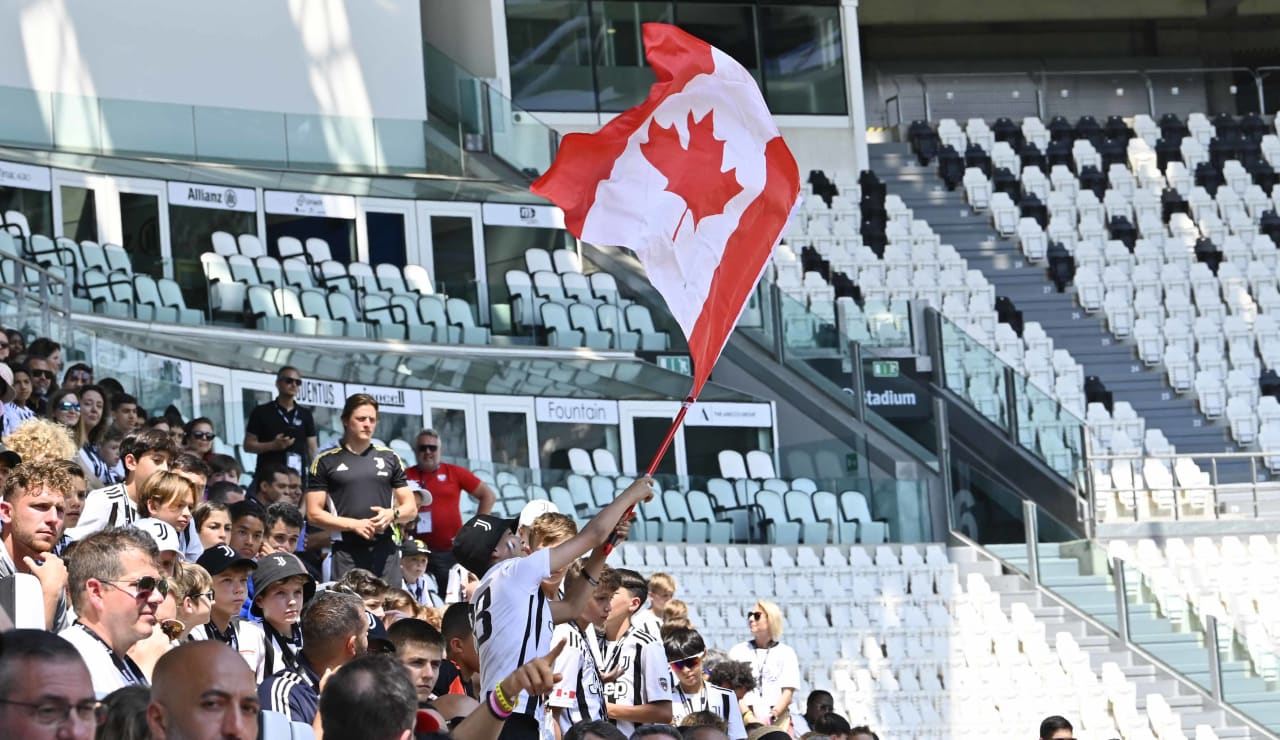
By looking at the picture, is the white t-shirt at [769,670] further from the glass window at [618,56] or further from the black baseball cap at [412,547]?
the glass window at [618,56]

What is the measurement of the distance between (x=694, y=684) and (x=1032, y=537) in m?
9.61

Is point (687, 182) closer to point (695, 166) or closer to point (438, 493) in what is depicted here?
point (695, 166)

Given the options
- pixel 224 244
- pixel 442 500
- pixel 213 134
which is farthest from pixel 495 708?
pixel 213 134

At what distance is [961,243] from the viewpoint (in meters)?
26.1

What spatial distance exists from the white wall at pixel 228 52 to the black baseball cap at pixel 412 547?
506 inches

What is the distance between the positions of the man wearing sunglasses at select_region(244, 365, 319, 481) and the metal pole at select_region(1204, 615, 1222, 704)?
6.98m

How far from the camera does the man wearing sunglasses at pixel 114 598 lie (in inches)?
207

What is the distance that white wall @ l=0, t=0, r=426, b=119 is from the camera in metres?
22.8

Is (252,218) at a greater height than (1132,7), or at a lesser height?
lesser

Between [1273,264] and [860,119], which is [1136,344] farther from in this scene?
[860,119]

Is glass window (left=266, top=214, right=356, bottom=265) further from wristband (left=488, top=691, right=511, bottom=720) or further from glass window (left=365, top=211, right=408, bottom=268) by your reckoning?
wristband (left=488, top=691, right=511, bottom=720)

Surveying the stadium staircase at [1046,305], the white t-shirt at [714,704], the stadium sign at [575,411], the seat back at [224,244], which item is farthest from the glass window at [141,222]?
the white t-shirt at [714,704]

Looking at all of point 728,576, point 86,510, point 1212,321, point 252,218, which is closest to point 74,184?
point 252,218

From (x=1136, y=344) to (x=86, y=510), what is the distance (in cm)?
1761
